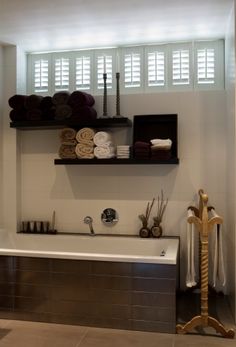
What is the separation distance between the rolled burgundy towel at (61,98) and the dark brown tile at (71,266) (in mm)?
1678

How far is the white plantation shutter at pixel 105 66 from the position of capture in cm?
387

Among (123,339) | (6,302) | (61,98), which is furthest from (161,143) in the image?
(6,302)

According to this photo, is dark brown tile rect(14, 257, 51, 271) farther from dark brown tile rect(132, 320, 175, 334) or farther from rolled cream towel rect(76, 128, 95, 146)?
rolled cream towel rect(76, 128, 95, 146)

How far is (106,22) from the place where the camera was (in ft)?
10.5

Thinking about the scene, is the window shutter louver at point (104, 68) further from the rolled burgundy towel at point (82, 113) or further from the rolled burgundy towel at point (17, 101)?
the rolled burgundy towel at point (17, 101)

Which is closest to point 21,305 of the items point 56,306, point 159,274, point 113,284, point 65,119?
point 56,306

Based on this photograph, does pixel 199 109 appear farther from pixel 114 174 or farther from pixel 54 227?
pixel 54 227

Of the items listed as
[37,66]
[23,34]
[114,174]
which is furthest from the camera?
[37,66]

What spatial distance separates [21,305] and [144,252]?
51.5 inches

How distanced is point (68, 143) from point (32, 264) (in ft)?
4.25

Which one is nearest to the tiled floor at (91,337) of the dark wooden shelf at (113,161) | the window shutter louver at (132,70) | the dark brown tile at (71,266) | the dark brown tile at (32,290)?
the dark brown tile at (32,290)

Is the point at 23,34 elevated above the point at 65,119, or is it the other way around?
the point at 23,34

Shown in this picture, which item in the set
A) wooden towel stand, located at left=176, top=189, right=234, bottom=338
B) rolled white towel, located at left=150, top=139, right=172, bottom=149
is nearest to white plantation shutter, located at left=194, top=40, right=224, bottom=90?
rolled white towel, located at left=150, top=139, right=172, bottom=149

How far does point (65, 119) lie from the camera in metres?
3.55
